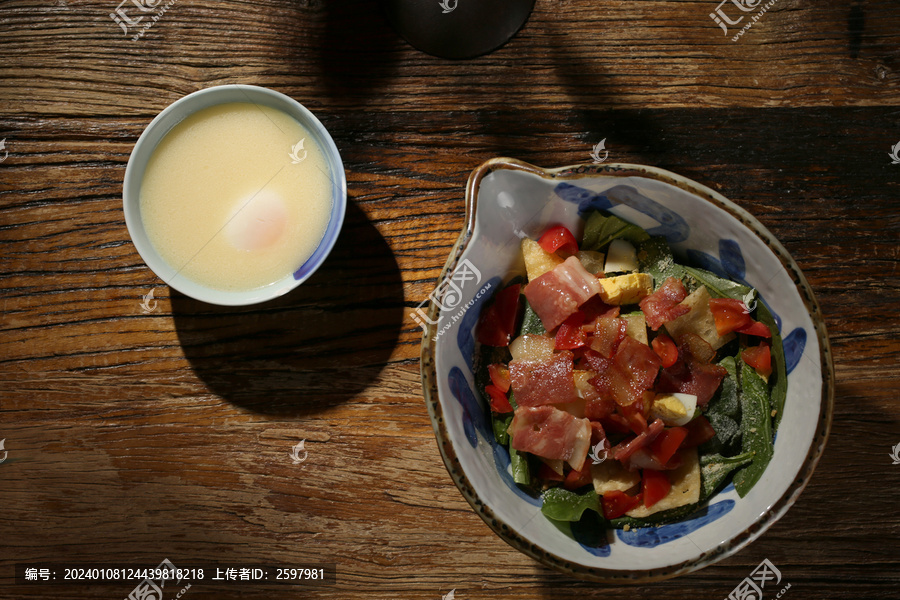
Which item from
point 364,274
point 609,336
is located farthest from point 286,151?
point 609,336

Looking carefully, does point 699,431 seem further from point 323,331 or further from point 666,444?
point 323,331

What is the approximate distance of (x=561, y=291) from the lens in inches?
61.5

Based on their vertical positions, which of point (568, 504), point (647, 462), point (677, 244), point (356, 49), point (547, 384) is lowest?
point (568, 504)

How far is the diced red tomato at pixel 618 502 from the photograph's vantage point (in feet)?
5.22

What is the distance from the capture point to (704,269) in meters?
1.70

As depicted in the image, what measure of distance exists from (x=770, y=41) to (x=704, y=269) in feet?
2.91

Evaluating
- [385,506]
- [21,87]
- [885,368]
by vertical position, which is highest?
[21,87]

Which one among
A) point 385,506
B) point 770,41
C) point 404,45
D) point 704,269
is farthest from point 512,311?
point 770,41

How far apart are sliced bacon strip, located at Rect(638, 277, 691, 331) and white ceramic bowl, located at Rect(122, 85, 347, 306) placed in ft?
2.88

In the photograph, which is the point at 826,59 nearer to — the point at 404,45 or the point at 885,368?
the point at 885,368

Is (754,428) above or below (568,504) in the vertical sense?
above

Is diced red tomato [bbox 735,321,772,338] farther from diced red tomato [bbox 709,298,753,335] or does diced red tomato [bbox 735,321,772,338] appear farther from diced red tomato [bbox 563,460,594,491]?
diced red tomato [bbox 563,460,594,491]

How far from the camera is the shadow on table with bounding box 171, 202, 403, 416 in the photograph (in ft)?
6.30

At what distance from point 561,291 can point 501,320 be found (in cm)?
20
